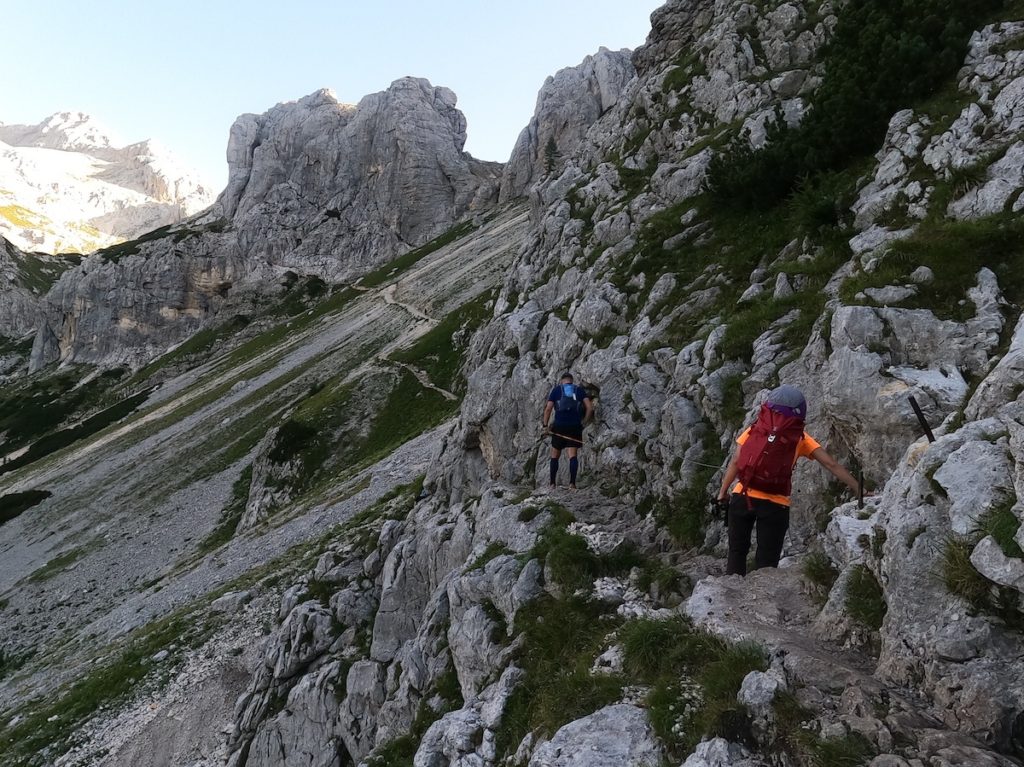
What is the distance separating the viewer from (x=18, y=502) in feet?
186

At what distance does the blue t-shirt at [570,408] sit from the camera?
1606cm

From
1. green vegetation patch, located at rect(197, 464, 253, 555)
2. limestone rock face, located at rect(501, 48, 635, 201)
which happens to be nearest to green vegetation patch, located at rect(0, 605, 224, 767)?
green vegetation patch, located at rect(197, 464, 253, 555)

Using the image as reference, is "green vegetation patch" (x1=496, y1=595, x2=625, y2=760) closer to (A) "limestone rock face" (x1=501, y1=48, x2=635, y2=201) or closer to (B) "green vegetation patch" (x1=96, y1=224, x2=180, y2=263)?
(A) "limestone rock face" (x1=501, y1=48, x2=635, y2=201)

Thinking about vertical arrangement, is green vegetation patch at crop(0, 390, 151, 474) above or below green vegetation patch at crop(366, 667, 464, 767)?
above

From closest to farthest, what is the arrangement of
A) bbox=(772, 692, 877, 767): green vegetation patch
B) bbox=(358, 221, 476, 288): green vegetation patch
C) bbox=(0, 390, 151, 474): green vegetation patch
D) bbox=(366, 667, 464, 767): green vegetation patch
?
1. bbox=(772, 692, 877, 767): green vegetation patch
2. bbox=(366, 667, 464, 767): green vegetation patch
3. bbox=(0, 390, 151, 474): green vegetation patch
4. bbox=(358, 221, 476, 288): green vegetation patch

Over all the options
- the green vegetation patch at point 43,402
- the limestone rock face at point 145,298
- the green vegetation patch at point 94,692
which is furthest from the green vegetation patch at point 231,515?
the limestone rock face at point 145,298

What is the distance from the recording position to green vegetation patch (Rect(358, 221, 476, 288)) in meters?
111

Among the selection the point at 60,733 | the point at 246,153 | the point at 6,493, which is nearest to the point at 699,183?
the point at 60,733

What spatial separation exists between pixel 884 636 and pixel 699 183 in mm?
19369

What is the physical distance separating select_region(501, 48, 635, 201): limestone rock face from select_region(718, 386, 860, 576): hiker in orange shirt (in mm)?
133604

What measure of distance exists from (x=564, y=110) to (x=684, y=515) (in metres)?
142

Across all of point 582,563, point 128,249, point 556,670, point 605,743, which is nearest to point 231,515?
point 582,563

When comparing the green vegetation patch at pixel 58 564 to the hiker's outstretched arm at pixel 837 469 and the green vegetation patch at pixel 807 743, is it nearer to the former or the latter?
the hiker's outstretched arm at pixel 837 469

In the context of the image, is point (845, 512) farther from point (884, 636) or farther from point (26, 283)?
point (26, 283)
